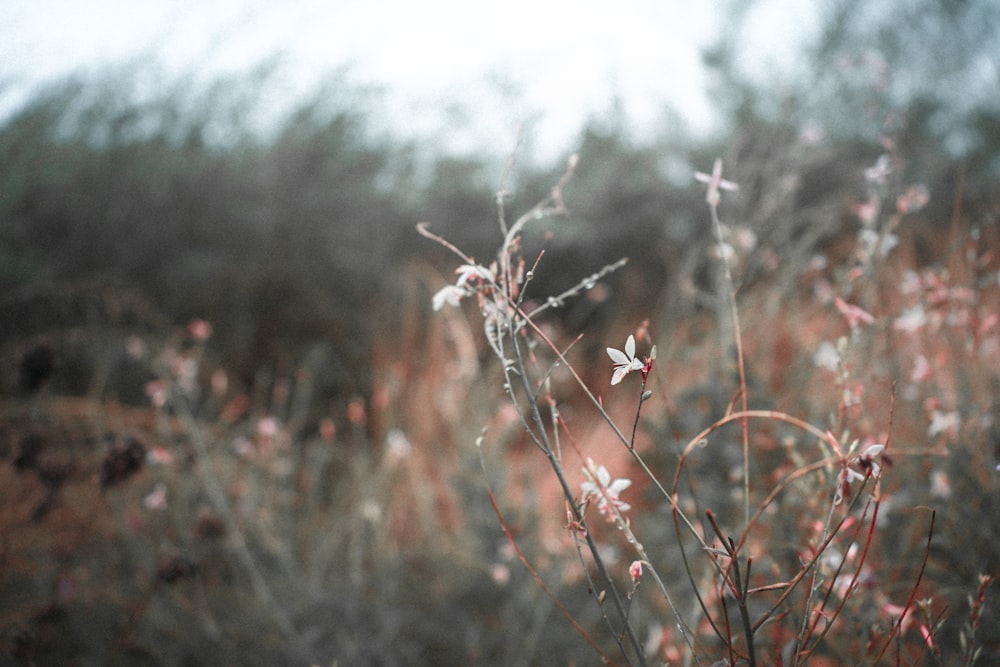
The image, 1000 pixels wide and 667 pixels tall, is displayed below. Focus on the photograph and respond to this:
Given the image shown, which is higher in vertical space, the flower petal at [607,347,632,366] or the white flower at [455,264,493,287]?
the flower petal at [607,347,632,366]

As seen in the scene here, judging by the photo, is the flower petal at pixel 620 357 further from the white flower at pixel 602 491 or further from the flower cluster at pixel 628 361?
the white flower at pixel 602 491

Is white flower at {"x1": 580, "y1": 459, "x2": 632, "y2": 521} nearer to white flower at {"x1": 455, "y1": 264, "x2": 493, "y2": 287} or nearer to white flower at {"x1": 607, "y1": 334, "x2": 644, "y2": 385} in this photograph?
white flower at {"x1": 607, "y1": 334, "x2": 644, "y2": 385}

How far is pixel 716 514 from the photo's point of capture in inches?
38.0

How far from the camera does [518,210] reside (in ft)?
9.65

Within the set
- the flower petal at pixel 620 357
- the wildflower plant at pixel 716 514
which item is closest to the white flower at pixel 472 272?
the wildflower plant at pixel 716 514

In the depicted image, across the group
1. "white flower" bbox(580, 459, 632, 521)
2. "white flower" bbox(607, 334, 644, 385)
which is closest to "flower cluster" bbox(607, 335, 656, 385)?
"white flower" bbox(607, 334, 644, 385)

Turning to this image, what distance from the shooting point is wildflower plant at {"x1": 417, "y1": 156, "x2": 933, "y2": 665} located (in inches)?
23.3

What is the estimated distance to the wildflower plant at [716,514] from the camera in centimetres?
59

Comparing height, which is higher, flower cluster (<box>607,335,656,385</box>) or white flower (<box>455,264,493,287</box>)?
flower cluster (<box>607,335,656,385</box>)

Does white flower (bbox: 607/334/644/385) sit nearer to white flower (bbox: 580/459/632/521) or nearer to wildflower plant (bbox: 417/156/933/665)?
wildflower plant (bbox: 417/156/933/665)

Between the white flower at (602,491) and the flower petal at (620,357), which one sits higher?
the flower petal at (620,357)

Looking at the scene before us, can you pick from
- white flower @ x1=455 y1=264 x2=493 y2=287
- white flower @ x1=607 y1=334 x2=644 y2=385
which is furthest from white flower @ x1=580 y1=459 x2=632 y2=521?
white flower @ x1=455 y1=264 x2=493 y2=287

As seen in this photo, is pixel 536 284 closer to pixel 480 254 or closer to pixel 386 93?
pixel 480 254

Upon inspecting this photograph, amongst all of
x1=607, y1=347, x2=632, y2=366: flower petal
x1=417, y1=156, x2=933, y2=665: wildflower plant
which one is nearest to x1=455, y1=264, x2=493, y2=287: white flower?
x1=417, y1=156, x2=933, y2=665: wildflower plant
